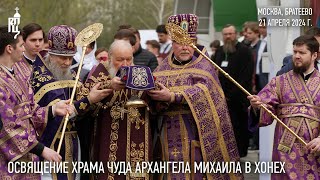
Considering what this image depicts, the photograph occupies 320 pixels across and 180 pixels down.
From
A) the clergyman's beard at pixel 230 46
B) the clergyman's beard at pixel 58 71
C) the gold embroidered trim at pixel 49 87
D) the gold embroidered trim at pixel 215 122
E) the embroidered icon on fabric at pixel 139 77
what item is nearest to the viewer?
the embroidered icon on fabric at pixel 139 77

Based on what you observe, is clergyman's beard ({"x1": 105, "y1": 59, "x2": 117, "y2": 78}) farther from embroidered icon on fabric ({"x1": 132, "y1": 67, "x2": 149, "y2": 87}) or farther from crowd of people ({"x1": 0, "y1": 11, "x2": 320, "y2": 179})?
embroidered icon on fabric ({"x1": 132, "y1": 67, "x2": 149, "y2": 87})

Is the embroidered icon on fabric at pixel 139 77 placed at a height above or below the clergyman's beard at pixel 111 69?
below

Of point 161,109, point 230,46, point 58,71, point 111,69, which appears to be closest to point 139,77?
point 111,69

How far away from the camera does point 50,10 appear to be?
79.8ft

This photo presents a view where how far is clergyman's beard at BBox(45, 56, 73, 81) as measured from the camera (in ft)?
25.4

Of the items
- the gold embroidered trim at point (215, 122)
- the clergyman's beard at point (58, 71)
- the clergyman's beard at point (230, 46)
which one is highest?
the clergyman's beard at point (230, 46)

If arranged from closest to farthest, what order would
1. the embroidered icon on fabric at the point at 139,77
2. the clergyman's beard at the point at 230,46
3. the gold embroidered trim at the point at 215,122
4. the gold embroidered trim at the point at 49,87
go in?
the embroidered icon on fabric at the point at 139,77 < the gold embroidered trim at the point at 49,87 < the gold embroidered trim at the point at 215,122 < the clergyman's beard at the point at 230,46

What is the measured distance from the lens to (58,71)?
7777 millimetres

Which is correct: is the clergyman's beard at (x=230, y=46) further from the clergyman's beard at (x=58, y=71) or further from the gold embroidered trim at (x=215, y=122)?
the clergyman's beard at (x=58, y=71)

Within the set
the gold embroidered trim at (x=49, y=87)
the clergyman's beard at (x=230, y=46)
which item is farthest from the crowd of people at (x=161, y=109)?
the clergyman's beard at (x=230, y=46)

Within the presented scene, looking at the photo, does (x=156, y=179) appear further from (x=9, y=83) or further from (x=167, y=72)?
(x=9, y=83)

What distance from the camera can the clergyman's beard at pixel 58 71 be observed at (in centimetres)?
775

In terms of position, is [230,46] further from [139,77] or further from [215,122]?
[139,77]

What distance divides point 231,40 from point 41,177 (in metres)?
5.35
